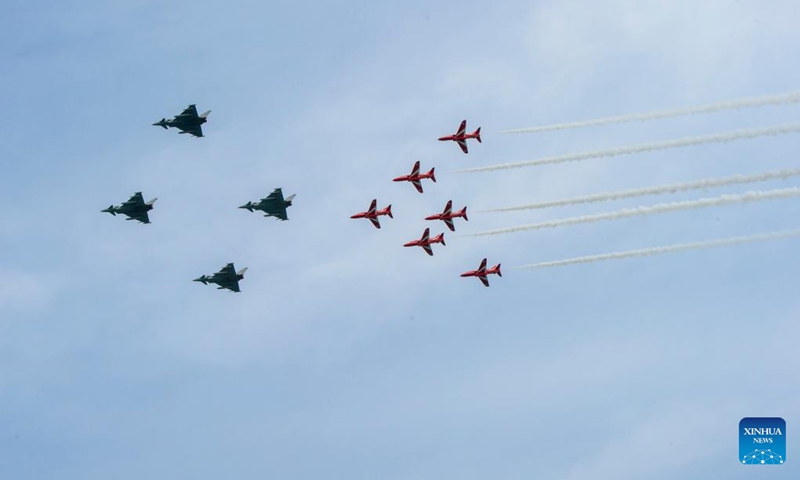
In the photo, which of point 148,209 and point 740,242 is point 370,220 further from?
point 740,242

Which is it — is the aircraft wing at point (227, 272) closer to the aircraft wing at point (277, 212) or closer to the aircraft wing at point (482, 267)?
the aircraft wing at point (277, 212)

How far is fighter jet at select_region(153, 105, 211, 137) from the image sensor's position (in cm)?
15450

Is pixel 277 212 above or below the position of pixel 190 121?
below

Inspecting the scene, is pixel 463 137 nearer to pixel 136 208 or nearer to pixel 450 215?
pixel 450 215

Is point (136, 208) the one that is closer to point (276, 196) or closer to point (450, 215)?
point (276, 196)

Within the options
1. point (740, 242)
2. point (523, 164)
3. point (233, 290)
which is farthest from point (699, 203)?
point (233, 290)

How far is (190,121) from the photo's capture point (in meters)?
155

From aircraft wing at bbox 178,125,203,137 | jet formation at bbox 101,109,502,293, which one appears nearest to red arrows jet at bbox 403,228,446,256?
jet formation at bbox 101,109,502,293

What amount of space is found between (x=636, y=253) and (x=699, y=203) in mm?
8746

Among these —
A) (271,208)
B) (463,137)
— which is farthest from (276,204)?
(463,137)

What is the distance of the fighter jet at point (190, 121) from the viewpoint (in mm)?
154500

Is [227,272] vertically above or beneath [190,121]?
beneath

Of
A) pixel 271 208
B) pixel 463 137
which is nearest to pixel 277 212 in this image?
pixel 271 208

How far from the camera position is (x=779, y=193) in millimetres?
111312
